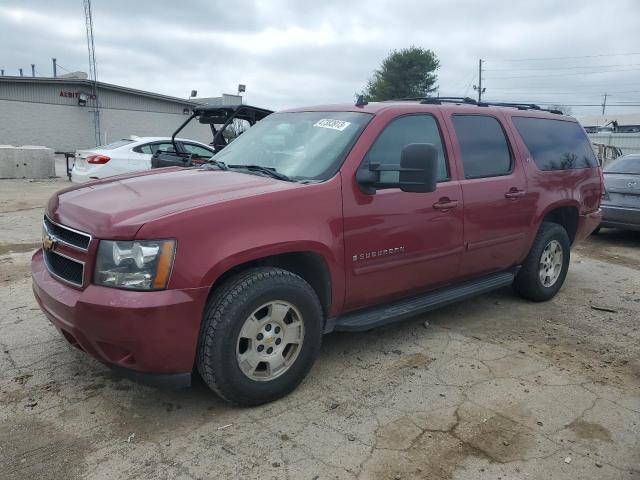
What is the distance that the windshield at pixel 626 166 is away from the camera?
8.38 m

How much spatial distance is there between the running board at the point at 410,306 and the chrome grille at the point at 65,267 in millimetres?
1549

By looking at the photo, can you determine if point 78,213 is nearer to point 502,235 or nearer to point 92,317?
point 92,317

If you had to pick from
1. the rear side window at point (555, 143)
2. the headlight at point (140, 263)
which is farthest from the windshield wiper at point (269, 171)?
the rear side window at point (555, 143)

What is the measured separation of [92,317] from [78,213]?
655 millimetres

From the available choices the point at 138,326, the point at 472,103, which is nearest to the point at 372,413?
the point at 138,326

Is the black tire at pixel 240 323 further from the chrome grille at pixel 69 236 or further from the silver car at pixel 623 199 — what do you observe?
the silver car at pixel 623 199

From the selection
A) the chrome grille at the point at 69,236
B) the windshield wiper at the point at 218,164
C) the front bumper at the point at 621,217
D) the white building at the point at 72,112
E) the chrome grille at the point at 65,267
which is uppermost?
the white building at the point at 72,112

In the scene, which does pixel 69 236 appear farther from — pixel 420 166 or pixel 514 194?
pixel 514 194

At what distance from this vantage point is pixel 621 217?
315 inches

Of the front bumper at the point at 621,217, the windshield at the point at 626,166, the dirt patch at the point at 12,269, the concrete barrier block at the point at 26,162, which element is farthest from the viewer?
the concrete barrier block at the point at 26,162

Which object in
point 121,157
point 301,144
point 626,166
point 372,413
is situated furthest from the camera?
point 121,157

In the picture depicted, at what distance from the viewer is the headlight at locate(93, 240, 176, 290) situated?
8.61 ft

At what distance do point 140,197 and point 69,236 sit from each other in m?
0.45

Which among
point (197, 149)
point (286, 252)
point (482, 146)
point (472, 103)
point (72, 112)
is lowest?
point (286, 252)
